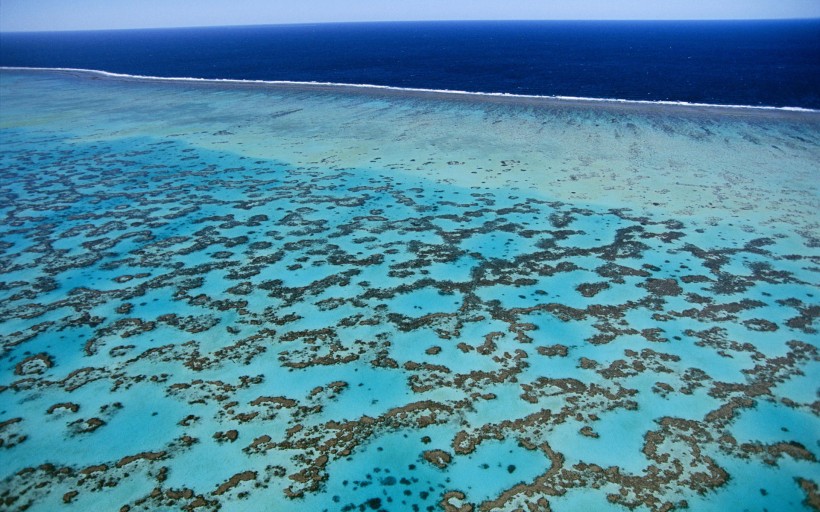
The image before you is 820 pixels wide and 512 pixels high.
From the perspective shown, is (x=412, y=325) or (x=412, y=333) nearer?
(x=412, y=333)

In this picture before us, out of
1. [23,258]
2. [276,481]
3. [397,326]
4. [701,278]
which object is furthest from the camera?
[23,258]

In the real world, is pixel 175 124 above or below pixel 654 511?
above

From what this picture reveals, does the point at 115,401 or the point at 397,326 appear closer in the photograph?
the point at 115,401

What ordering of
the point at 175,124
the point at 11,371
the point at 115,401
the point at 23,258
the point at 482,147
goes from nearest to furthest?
the point at 115,401
the point at 11,371
the point at 23,258
the point at 482,147
the point at 175,124

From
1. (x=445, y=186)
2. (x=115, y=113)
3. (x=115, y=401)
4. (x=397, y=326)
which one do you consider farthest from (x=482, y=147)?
(x=115, y=113)

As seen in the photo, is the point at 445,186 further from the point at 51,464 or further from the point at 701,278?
the point at 51,464
